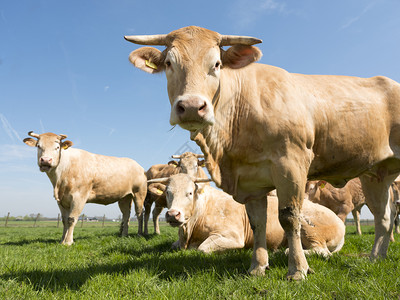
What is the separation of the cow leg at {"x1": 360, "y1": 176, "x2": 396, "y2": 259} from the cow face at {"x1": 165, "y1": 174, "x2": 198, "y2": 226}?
→ 3167 mm

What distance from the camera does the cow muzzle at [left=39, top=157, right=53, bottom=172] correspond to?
8.59m

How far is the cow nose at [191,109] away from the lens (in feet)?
9.16

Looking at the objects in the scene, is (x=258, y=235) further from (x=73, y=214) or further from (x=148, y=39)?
(x=73, y=214)

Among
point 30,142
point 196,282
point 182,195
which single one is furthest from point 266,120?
point 30,142

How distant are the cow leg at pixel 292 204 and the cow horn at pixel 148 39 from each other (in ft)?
6.53

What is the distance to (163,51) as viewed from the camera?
3.76 m

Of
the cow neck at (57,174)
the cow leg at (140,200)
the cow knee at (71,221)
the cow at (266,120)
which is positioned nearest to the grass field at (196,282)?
the cow at (266,120)

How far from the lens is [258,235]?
3.90 metres

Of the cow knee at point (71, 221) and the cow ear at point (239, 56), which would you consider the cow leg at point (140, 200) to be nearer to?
the cow knee at point (71, 221)

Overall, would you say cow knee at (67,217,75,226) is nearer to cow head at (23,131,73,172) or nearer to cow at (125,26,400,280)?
cow head at (23,131,73,172)

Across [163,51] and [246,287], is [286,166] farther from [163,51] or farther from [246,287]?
[163,51]

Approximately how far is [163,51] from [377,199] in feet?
13.6

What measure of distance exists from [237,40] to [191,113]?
4.25 feet

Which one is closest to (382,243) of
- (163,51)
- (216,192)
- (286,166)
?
(286,166)
